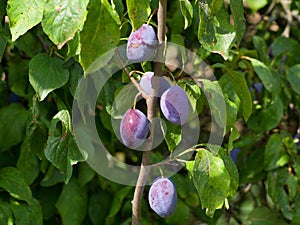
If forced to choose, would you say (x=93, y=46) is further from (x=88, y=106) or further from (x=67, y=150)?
(x=88, y=106)

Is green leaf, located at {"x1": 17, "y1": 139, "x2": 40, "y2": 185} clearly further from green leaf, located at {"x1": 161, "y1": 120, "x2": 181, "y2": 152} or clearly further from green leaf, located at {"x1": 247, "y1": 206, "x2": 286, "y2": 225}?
green leaf, located at {"x1": 247, "y1": 206, "x2": 286, "y2": 225}

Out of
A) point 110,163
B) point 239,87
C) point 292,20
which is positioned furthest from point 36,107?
point 292,20

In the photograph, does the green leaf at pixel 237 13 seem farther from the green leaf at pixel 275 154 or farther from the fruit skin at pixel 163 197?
the green leaf at pixel 275 154

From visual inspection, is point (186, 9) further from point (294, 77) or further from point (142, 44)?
point (294, 77)

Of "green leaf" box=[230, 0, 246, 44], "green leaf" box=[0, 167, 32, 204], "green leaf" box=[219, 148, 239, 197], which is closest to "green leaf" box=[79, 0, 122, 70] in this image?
"green leaf" box=[230, 0, 246, 44]

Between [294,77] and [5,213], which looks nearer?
[5,213]

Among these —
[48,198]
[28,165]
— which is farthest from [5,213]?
[48,198]
